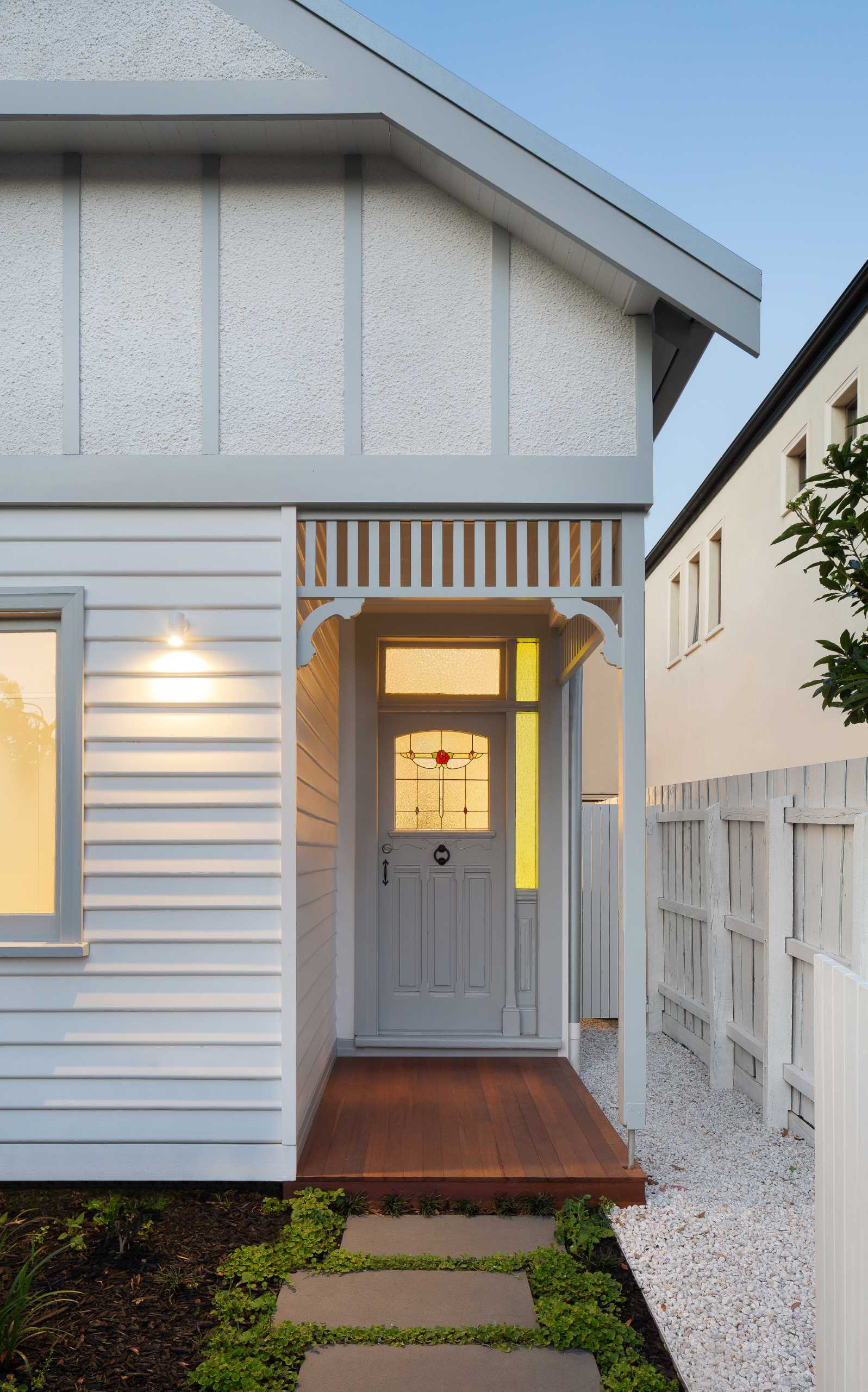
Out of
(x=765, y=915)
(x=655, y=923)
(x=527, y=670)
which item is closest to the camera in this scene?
(x=765, y=915)

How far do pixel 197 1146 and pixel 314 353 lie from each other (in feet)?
11.1

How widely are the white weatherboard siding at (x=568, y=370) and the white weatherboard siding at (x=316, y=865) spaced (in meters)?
1.29

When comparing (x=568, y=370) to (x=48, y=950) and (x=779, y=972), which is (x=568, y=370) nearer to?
(x=779, y=972)

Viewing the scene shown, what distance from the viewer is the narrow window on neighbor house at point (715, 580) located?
13.9m

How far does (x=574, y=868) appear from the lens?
6574 millimetres

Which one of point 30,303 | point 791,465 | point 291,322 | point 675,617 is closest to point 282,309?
point 291,322

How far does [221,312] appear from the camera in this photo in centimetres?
460

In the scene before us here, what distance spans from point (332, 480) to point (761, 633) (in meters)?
7.96

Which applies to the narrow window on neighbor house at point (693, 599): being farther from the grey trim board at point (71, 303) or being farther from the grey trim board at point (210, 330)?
the grey trim board at point (71, 303)

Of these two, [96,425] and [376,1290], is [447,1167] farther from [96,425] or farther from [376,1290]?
[96,425]

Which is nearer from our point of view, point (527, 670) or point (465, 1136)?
point (465, 1136)

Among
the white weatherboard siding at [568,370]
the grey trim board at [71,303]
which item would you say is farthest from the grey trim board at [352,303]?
the grey trim board at [71,303]

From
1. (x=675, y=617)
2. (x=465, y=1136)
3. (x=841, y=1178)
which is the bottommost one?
(x=465, y=1136)

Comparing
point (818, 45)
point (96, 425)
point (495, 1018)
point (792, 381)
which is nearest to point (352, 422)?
point (96, 425)
